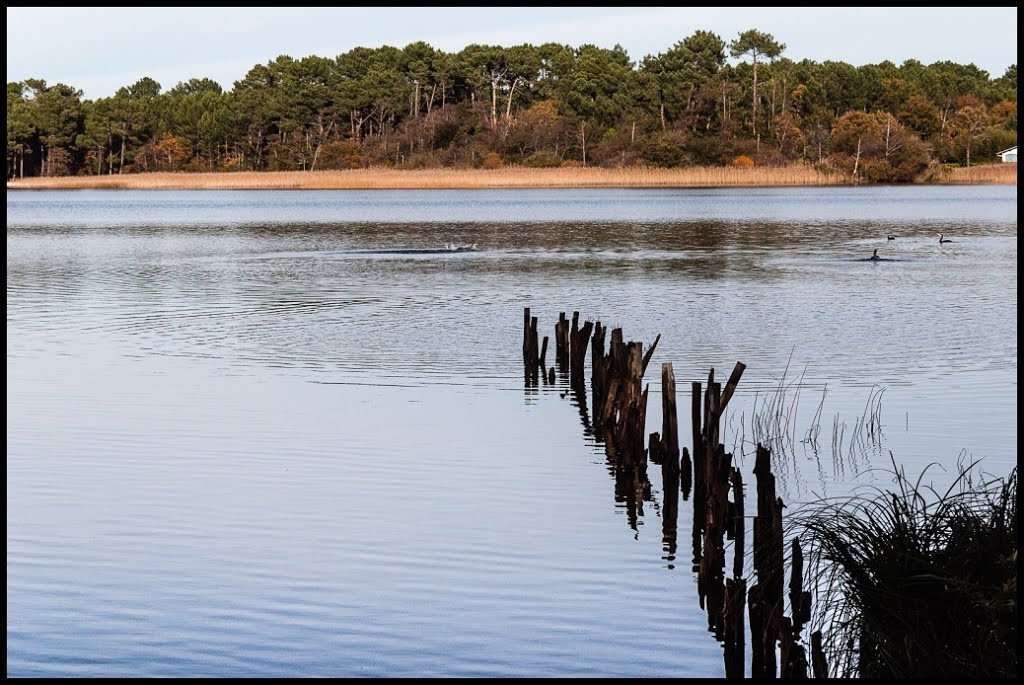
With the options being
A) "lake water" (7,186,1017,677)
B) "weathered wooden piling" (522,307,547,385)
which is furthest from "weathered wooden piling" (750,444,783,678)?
"weathered wooden piling" (522,307,547,385)

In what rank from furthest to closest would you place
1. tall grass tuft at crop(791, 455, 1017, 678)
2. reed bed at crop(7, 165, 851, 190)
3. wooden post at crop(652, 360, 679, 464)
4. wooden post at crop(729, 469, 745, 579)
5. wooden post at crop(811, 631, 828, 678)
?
reed bed at crop(7, 165, 851, 190) → wooden post at crop(652, 360, 679, 464) → wooden post at crop(729, 469, 745, 579) → wooden post at crop(811, 631, 828, 678) → tall grass tuft at crop(791, 455, 1017, 678)

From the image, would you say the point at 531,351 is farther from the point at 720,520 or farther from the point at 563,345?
the point at 720,520

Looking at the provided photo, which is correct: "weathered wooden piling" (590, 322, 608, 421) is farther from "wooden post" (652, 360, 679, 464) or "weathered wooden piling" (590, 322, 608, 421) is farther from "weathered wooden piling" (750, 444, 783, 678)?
"weathered wooden piling" (750, 444, 783, 678)

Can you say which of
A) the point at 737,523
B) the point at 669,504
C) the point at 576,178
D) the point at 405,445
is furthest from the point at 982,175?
the point at 737,523

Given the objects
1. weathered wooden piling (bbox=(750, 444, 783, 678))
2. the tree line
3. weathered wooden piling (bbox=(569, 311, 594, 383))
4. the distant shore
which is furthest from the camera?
the tree line

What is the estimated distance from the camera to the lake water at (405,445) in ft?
28.5

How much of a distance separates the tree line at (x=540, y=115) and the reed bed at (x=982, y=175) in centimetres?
184

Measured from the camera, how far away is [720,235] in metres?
50.0

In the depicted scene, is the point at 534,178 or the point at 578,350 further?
the point at 534,178

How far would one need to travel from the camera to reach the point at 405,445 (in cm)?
1395

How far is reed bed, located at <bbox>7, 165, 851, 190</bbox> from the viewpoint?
94562mm

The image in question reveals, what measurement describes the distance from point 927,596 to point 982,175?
327 ft

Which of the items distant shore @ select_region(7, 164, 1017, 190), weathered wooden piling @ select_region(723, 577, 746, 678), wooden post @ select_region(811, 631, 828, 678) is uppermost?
distant shore @ select_region(7, 164, 1017, 190)

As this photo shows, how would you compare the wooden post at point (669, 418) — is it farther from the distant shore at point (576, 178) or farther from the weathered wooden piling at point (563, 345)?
the distant shore at point (576, 178)
